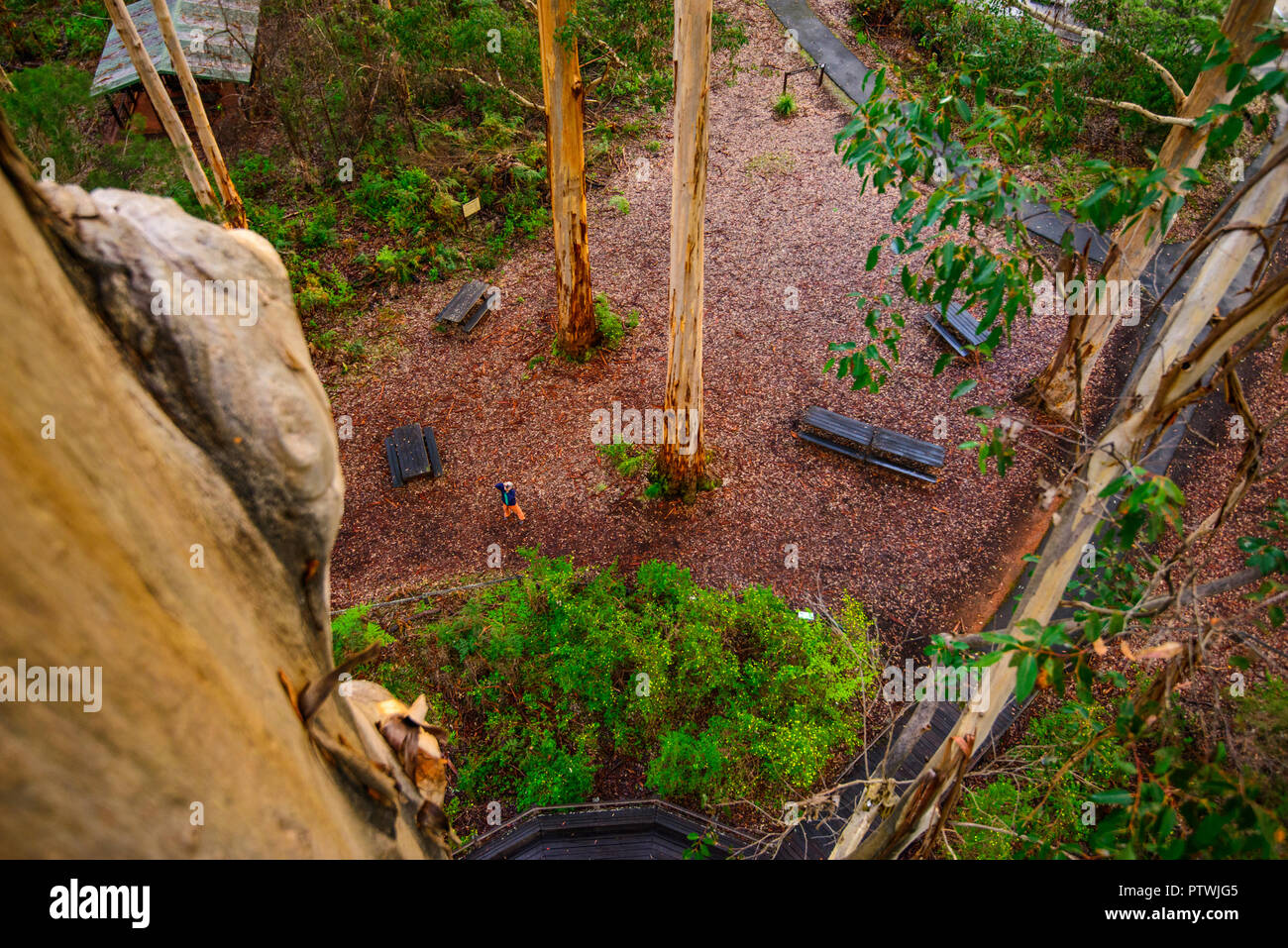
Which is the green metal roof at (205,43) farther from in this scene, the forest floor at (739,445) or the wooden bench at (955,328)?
the wooden bench at (955,328)

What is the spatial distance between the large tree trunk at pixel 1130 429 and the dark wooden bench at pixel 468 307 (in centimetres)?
885

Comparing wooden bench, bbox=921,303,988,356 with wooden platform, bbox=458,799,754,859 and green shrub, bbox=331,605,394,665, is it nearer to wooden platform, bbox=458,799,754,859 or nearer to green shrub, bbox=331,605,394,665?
wooden platform, bbox=458,799,754,859

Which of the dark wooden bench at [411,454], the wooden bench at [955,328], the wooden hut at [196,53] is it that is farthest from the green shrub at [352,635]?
the wooden hut at [196,53]

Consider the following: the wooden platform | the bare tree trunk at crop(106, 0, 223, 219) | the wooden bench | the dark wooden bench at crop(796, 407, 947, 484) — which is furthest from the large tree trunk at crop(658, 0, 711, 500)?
the bare tree trunk at crop(106, 0, 223, 219)

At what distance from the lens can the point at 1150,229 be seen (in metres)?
4.38

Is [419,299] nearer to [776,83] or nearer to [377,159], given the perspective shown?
[377,159]

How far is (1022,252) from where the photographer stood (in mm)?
3715

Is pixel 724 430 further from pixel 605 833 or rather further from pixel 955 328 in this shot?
pixel 605 833

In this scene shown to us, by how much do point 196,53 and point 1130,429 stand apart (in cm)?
1683

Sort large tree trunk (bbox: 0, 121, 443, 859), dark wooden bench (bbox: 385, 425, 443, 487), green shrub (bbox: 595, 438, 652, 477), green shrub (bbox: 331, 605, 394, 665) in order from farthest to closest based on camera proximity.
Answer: green shrub (bbox: 595, 438, 652, 477) → dark wooden bench (bbox: 385, 425, 443, 487) → green shrub (bbox: 331, 605, 394, 665) → large tree trunk (bbox: 0, 121, 443, 859)


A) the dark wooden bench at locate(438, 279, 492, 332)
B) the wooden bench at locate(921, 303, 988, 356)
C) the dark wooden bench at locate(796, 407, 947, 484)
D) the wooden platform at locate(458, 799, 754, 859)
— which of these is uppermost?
the wooden bench at locate(921, 303, 988, 356)

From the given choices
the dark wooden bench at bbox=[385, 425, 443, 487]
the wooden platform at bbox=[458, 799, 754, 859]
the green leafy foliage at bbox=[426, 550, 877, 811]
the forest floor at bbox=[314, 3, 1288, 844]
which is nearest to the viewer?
the wooden platform at bbox=[458, 799, 754, 859]

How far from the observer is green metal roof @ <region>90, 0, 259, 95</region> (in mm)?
13219

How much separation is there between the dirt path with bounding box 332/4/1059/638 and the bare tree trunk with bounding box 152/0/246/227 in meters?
2.70
